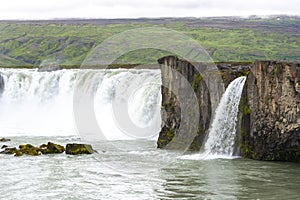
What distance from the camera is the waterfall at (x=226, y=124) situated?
3058 cm

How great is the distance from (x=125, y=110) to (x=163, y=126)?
1441 cm

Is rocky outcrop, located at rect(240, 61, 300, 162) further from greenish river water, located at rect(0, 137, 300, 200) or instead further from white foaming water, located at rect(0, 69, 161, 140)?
white foaming water, located at rect(0, 69, 161, 140)

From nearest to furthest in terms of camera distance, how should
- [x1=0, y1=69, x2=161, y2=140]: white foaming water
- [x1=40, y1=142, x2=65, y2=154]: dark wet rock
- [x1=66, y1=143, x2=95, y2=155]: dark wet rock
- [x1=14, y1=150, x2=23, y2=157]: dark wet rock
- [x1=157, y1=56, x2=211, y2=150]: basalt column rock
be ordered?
[x1=14, y1=150, x2=23, y2=157]: dark wet rock
[x1=66, y1=143, x2=95, y2=155]: dark wet rock
[x1=40, y1=142, x2=65, y2=154]: dark wet rock
[x1=157, y1=56, x2=211, y2=150]: basalt column rock
[x1=0, y1=69, x2=161, y2=140]: white foaming water

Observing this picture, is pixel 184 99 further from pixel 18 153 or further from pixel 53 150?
pixel 18 153

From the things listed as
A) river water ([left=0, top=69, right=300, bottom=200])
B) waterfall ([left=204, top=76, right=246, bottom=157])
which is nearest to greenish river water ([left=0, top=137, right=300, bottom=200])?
river water ([left=0, top=69, right=300, bottom=200])

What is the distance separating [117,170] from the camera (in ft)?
88.3

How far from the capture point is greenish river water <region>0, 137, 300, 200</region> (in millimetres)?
21812

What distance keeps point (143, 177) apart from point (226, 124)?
25.5 feet

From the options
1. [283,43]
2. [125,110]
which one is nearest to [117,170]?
[125,110]

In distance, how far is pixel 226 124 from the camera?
102 ft

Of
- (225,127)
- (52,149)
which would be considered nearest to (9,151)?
(52,149)

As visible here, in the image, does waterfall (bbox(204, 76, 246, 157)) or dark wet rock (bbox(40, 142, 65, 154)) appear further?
dark wet rock (bbox(40, 142, 65, 154))

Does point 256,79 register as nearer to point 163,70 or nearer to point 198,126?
point 198,126

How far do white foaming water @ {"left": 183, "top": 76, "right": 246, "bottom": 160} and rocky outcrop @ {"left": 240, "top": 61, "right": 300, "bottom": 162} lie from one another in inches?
27.4
